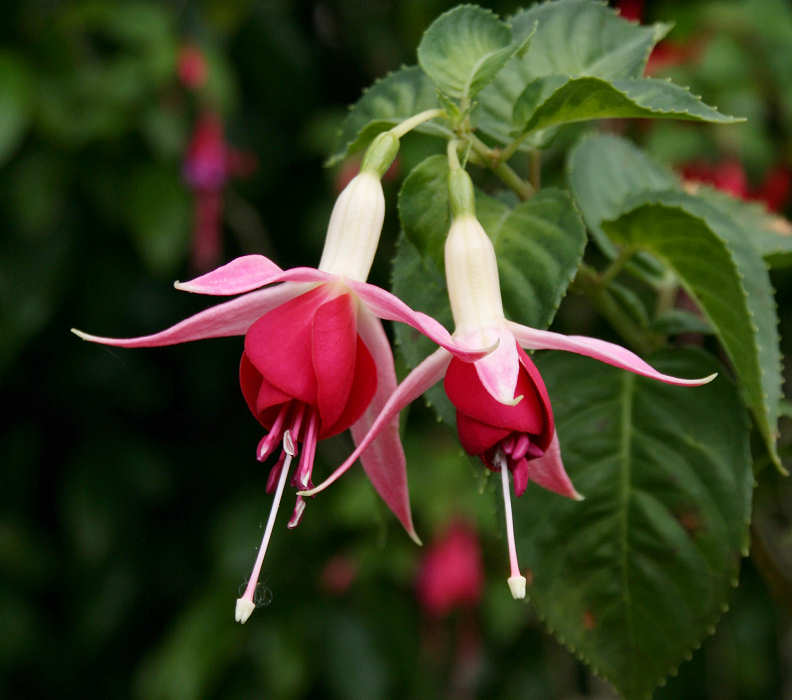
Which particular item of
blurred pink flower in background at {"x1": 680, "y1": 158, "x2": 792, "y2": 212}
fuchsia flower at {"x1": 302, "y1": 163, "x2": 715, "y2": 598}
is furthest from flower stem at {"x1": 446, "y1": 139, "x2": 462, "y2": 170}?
blurred pink flower in background at {"x1": 680, "y1": 158, "x2": 792, "y2": 212}

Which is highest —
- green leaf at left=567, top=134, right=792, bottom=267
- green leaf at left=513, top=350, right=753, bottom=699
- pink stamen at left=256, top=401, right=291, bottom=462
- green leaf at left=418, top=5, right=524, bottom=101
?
green leaf at left=418, top=5, right=524, bottom=101

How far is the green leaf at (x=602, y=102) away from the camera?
400 millimetres

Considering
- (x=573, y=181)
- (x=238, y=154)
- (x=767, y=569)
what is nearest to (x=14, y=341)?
(x=238, y=154)

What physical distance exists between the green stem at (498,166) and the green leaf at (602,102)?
0.07 feet

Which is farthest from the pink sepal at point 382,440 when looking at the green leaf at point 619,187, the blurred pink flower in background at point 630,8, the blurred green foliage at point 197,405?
the blurred pink flower in background at point 630,8

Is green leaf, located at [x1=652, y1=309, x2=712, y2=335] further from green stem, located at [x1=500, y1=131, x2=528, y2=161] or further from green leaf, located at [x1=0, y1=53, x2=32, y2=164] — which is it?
green leaf, located at [x1=0, y1=53, x2=32, y2=164]

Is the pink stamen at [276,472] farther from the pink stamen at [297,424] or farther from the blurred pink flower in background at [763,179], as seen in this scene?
the blurred pink flower in background at [763,179]

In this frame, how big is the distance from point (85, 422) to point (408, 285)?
1.26m

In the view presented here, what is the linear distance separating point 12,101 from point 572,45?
2.97ft

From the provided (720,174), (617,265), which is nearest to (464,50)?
(617,265)

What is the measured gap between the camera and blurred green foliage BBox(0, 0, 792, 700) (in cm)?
Answer: 130

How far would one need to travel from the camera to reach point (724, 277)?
439 millimetres

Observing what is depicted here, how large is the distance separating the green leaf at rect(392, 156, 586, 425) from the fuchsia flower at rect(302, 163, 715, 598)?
0.02 metres

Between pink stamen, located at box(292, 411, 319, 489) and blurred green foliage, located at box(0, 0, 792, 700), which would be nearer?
pink stamen, located at box(292, 411, 319, 489)
